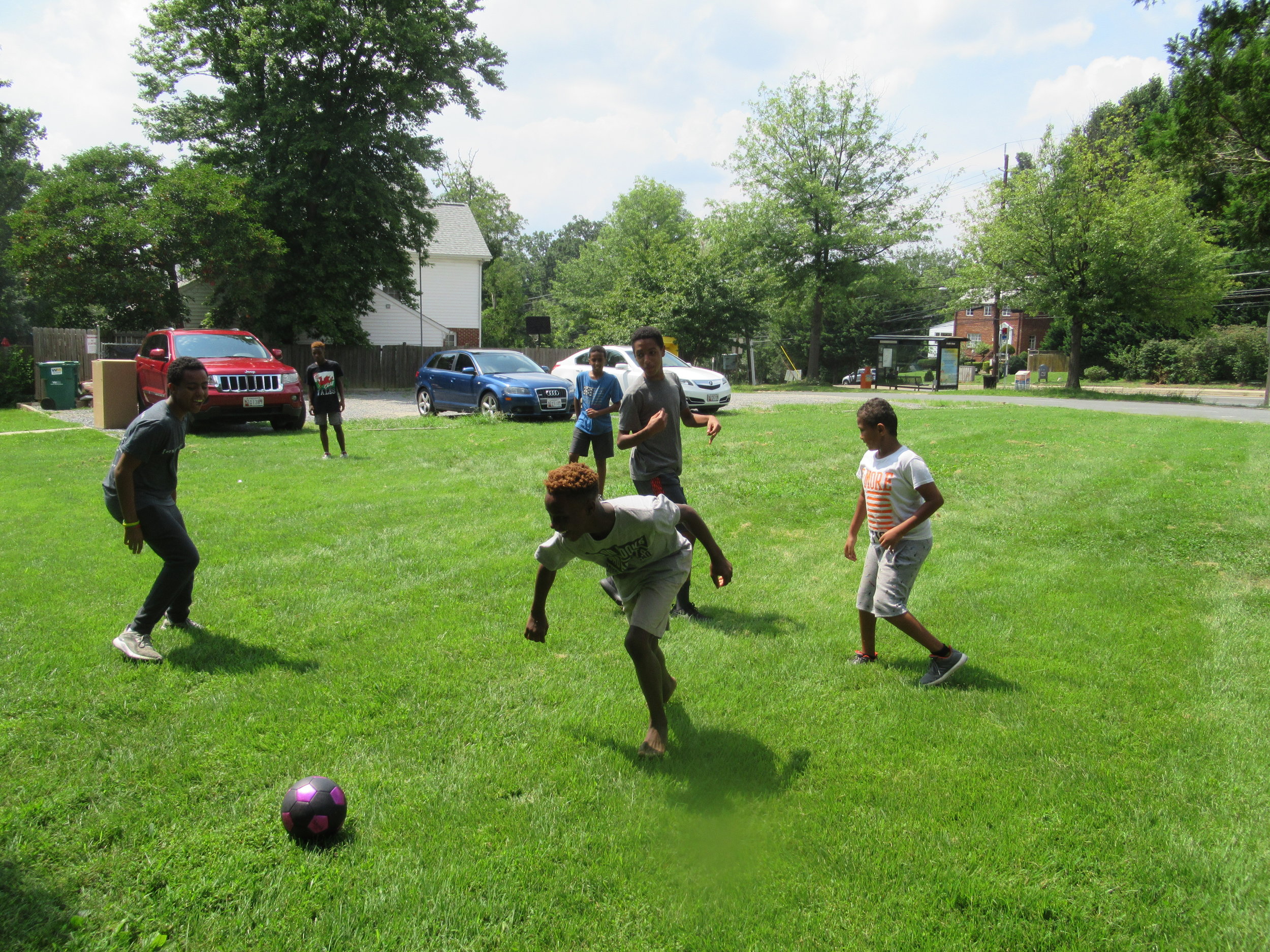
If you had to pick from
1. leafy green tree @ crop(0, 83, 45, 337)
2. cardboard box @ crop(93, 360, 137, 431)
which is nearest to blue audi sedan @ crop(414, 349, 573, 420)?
cardboard box @ crop(93, 360, 137, 431)

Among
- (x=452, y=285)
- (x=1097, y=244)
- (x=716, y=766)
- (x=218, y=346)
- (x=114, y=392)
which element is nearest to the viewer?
(x=716, y=766)

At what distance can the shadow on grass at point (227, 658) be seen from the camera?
178 inches

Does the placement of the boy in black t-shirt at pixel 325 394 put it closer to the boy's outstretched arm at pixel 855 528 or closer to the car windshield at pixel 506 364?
the car windshield at pixel 506 364

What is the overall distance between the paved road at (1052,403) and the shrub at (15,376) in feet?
64.9

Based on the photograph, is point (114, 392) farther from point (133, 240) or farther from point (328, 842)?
point (328, 842)

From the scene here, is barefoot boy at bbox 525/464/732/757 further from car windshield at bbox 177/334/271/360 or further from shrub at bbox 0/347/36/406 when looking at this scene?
shrub at bbox 0/347/36/406

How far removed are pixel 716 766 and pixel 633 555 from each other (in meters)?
1.00

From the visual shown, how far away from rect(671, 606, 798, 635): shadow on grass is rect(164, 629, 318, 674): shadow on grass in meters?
2.32

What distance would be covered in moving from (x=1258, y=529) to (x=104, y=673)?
978 centimetres

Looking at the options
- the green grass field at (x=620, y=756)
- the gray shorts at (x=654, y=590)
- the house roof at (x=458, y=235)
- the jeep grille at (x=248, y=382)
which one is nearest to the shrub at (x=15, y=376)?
the jeep grille at (x=248, y=382)

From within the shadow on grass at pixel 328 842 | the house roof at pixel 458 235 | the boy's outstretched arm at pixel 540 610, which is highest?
the house roof at pixel 458 235

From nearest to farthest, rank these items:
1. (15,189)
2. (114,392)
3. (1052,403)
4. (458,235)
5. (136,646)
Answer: (136,646) < (114,392) < (1052,403) < (458,235) < (15,189)

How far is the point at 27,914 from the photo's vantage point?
8.63 ft

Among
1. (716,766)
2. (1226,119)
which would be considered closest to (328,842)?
(716,766)
